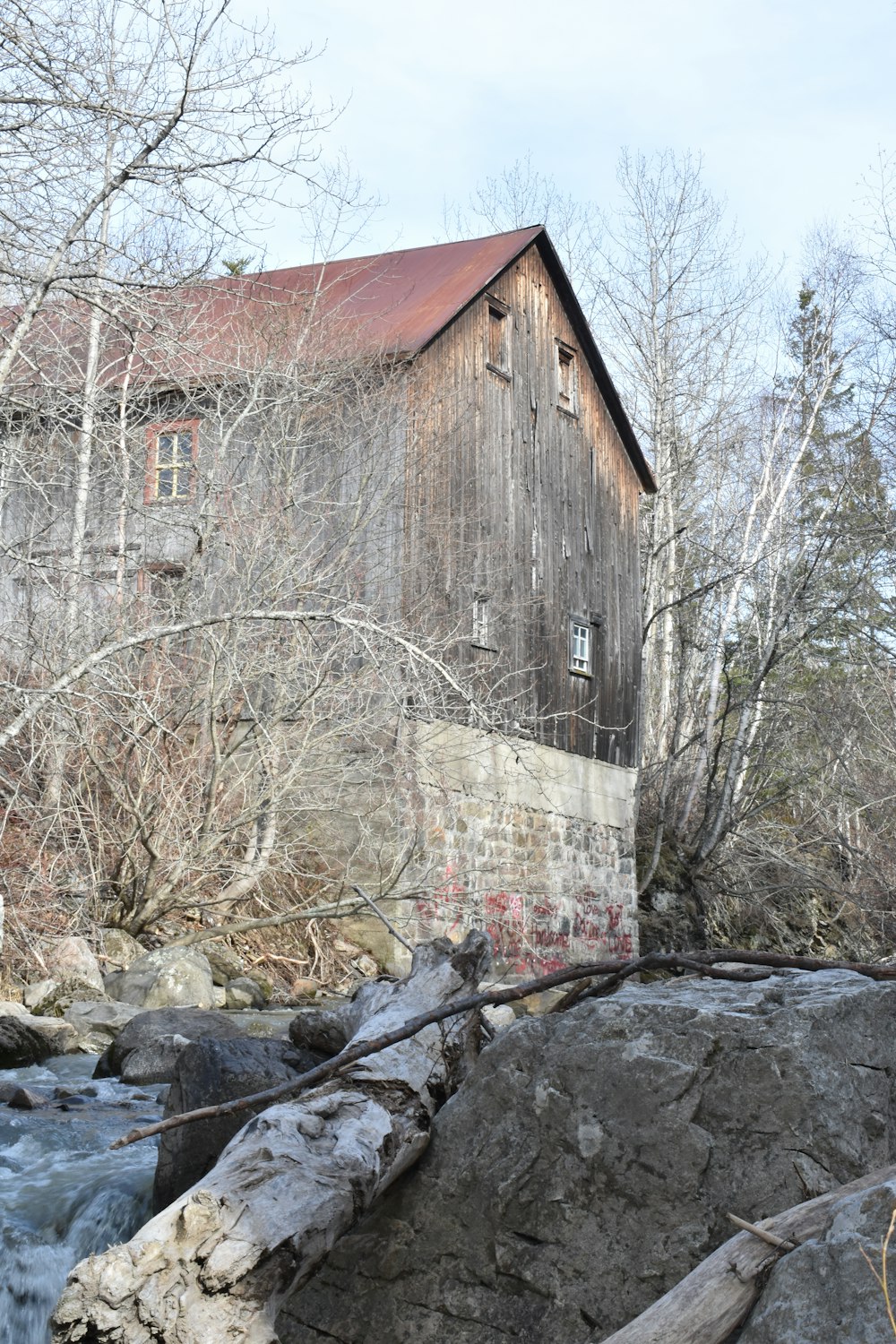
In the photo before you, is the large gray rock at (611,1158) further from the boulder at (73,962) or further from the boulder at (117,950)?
the boulder at (117,950)

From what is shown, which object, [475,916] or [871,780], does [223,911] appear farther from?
[871,780]

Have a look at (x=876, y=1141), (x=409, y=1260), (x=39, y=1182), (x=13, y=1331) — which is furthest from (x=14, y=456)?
(x=876, y=1141)

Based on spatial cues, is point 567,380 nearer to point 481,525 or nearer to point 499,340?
point 499,340

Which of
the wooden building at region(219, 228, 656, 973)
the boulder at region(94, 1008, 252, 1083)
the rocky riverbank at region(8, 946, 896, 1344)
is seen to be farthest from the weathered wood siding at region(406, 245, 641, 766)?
the rocky riverbank at region(8, 946, 896, 1344)

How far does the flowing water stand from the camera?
15.8 ft

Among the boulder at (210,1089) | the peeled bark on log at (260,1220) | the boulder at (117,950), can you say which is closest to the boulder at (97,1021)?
the boulder at (117,950)

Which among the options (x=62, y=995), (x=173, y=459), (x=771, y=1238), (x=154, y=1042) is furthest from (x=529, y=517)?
(x=771, y=1238)

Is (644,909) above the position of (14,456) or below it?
below

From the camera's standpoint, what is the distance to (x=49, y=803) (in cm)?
1281

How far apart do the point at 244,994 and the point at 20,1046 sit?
3498mm

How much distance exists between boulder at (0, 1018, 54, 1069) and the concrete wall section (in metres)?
5.23

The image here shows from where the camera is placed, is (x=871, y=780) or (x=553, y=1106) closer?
(x=553, y=1106)

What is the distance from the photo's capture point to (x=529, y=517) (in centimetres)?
1806

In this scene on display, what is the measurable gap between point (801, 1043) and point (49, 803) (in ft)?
35.9
